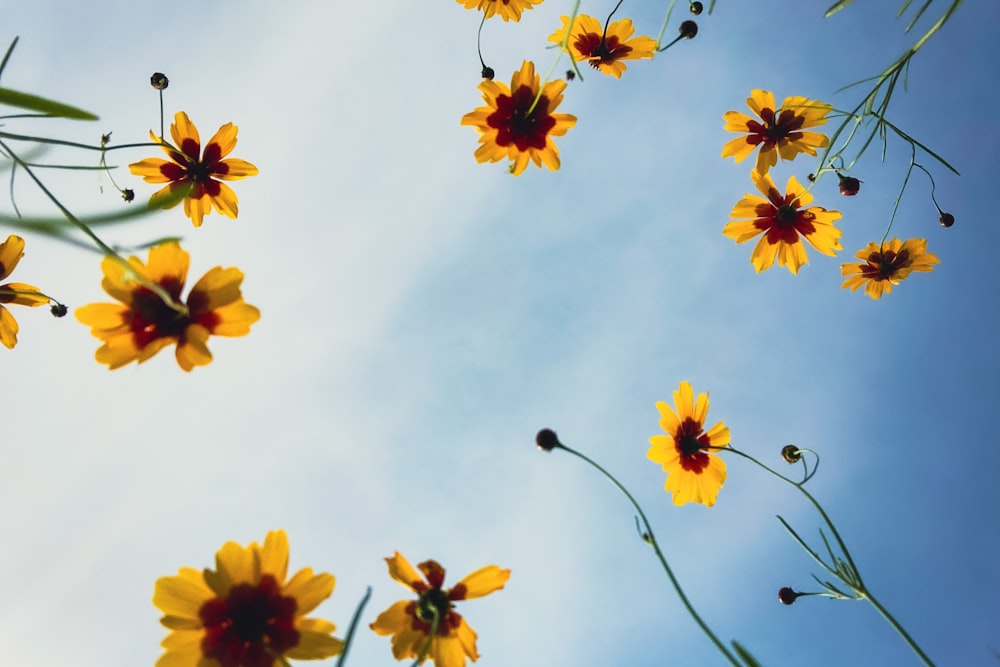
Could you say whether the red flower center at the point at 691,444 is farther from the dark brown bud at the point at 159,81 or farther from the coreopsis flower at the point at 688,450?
the dark brown bud at the point at 159,81

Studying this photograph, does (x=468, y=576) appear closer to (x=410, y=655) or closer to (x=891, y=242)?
(x=410, y=655)

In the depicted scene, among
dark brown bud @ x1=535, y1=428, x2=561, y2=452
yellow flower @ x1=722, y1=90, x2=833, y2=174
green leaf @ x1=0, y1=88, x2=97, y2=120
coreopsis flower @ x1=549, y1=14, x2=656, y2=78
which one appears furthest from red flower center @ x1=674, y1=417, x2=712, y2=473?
green leaf @ x1=0, y1=88, x2=97, y2=120

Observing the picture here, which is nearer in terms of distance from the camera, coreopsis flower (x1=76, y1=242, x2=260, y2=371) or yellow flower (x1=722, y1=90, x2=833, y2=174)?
coreopsis flower (x1=76, y1=242, x2=260, y2=371)

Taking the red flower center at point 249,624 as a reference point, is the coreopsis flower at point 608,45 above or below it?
above

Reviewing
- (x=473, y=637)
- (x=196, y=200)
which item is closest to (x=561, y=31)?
(x=196, y=200)

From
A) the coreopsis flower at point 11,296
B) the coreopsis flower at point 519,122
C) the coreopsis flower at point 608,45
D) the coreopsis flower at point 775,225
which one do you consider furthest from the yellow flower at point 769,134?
the coreopsis flower at point 11,296

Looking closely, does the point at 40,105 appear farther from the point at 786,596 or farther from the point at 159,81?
the point at 786,596

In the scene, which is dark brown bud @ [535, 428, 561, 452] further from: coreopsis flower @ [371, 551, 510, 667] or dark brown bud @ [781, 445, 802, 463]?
dark brown bud @ [781, 445, 802, 463]
